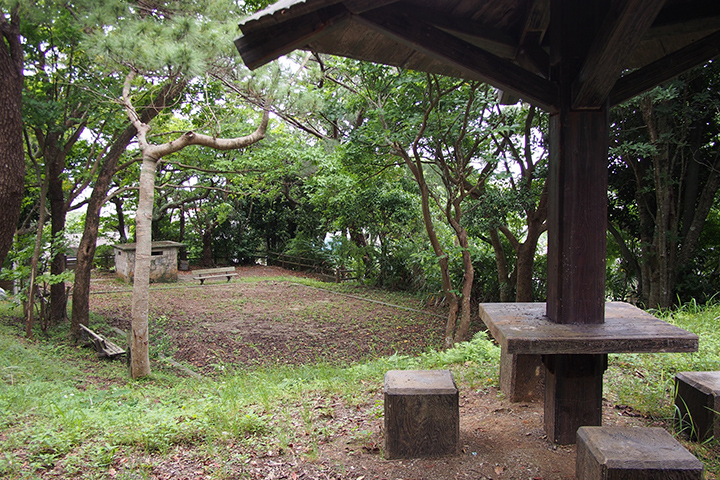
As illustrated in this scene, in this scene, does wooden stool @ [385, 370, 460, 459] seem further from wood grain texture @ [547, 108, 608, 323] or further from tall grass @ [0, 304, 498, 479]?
wood grain texture @ [547, 108, 608, 323]

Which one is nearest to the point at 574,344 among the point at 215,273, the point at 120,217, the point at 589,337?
the point at 589,337

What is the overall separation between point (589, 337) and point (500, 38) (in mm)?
2080

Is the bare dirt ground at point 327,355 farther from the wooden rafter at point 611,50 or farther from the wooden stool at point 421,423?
the wooden rafter at point 611,50

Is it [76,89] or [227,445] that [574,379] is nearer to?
[227,445]

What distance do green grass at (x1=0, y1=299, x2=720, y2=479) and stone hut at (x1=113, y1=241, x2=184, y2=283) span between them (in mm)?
8567

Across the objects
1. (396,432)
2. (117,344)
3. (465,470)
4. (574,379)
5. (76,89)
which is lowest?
(117,344)

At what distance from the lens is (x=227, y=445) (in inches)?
113

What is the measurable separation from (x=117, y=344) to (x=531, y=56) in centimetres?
771

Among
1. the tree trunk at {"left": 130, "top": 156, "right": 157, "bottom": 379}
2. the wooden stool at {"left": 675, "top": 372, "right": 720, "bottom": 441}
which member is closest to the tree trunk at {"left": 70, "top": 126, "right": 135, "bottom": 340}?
the tree trunk at {"left": 130, "top": 156, "right": 157, "bottom": 379}

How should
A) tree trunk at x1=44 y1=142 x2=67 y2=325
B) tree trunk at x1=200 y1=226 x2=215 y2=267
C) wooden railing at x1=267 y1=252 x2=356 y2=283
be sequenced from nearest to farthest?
1. tree trunk at x1=44 y1=142 x2=67 y2=325
2. wooden railing at x1=267 y1=252 x2=356 y2=283
3. tree trunk at x1=200 y1=226 x2=215 y2=267

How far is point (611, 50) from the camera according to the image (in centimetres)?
216

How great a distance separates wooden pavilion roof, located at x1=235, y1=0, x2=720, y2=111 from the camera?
2045 millimetres

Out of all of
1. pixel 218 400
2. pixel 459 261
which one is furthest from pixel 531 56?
pixel 459 261

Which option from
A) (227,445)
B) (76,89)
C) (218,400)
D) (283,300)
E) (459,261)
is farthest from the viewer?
(283,300)
